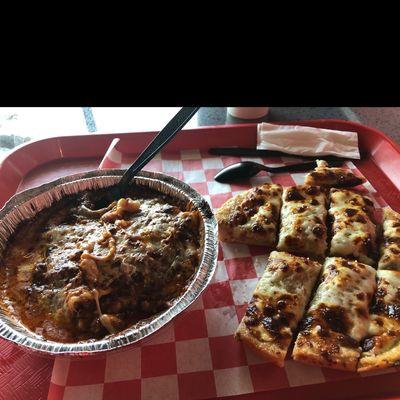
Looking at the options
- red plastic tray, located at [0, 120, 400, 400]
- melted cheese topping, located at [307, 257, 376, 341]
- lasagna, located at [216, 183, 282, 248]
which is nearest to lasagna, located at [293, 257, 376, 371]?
melted cheese topping, located at [307, 257, 376, 341]

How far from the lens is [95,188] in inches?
66.9

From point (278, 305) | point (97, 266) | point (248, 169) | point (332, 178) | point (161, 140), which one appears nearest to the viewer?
point (97, 266)

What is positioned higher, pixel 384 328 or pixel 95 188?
pixel 95 188

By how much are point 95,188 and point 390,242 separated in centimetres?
131

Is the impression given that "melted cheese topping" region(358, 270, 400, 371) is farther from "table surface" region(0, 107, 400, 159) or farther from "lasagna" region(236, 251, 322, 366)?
"table surface" region(0, 107, 400, 159)

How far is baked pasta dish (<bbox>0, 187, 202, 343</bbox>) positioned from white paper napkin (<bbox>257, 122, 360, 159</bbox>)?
1.01 m

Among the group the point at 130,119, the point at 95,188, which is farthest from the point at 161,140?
the point at 130,119

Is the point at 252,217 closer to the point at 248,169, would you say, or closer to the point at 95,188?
the point at 248,169

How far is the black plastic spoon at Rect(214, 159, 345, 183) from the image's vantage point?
2154 mm

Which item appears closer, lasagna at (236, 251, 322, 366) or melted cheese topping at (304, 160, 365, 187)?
lasagna at (236, 251, 322, 366)

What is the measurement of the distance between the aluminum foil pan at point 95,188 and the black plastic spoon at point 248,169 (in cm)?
56
